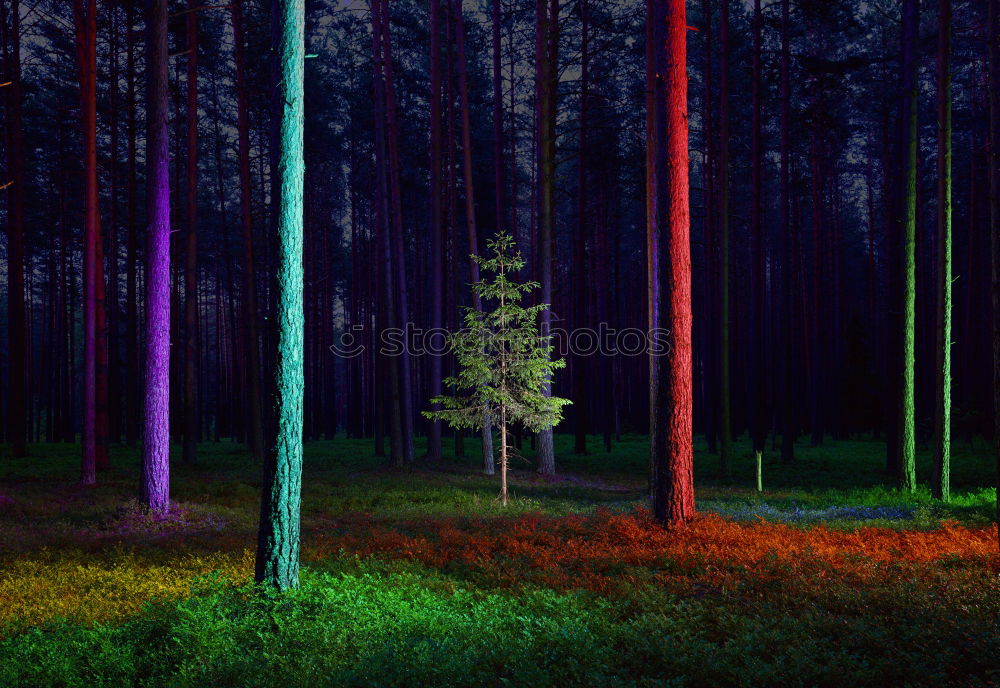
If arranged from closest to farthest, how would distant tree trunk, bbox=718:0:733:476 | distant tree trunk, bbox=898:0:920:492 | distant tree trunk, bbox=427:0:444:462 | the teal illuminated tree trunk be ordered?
the teal illuminated tree trunk < distant tree trunk, bbox=898:0:920:492 < distant tree trunk, bbox=718:0:733:476 < distant tree trunk, bbox=427:0:444:462

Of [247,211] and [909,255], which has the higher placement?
[247,211]

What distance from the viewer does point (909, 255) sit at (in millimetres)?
15672

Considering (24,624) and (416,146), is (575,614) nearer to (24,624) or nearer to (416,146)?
(24,624)

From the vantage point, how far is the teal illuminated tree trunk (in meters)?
7.45

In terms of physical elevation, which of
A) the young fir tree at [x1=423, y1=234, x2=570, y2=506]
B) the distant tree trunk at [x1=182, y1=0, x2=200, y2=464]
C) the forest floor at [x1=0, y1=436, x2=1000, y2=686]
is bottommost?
the forest floor at [x1=0, y1=436, x2=1000, y2=686]

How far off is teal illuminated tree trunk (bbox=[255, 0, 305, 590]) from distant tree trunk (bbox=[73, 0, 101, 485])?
12830 mm

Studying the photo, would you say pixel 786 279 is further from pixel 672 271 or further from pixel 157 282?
pixel 157 282

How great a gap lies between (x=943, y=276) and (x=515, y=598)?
12800mm

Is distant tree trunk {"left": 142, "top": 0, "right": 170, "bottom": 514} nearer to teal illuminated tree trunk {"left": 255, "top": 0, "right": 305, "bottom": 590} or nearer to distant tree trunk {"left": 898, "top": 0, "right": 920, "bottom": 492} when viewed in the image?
teal illuminated tree trunk {"left": 255, "top": 0, "right": 305, "bottom": 590}

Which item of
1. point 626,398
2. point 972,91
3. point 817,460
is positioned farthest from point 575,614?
point 626,398

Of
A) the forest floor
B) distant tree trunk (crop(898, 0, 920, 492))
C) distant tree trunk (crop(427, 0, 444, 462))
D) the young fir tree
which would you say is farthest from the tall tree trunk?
distant tree trunk (crop(898, 0, 920, 492))

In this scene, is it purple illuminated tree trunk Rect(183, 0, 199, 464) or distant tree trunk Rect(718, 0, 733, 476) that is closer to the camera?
distant tree trunk Rect(718, 0, 733, 476)

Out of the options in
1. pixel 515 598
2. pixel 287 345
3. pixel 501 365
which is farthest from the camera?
pixel 501 365

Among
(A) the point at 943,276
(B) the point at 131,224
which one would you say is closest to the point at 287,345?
(A) the point at 943,276
